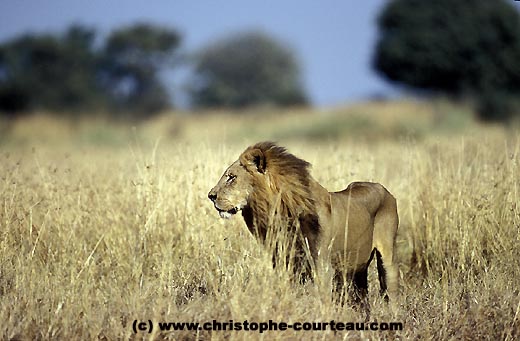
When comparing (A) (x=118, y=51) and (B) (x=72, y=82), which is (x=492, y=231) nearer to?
(B) (x=72, y=82)

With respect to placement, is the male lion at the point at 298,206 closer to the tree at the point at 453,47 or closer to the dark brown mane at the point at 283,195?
the dark brown mane at the point at 283,195

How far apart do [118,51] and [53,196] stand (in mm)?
26979

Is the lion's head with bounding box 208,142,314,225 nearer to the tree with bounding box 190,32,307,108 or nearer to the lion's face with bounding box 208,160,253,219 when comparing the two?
the lion's face with bounding box 208,160,253,219

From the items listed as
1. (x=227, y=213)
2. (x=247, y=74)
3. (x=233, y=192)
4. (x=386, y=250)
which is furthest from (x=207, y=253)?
(x=247, y=74)

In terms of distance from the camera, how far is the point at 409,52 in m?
35.1

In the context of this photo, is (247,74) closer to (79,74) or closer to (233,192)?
(79,74)

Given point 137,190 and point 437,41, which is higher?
point 437,41

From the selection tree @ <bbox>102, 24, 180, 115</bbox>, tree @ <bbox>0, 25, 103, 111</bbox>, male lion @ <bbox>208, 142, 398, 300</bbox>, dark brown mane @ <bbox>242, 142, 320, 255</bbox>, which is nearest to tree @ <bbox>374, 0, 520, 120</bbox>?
tree @ <bbox>102, 24, 180, 115</bbox>

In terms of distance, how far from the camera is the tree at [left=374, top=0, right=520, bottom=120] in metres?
31.9

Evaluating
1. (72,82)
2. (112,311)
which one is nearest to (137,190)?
Result: (112,311)

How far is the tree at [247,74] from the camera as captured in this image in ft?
156

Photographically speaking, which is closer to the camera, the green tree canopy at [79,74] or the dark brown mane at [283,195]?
the dark brown mane at [283,195]

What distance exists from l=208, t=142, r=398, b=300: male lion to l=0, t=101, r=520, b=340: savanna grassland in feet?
0.97

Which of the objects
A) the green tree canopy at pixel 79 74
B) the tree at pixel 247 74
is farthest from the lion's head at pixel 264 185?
the tree at pixel 247 74
